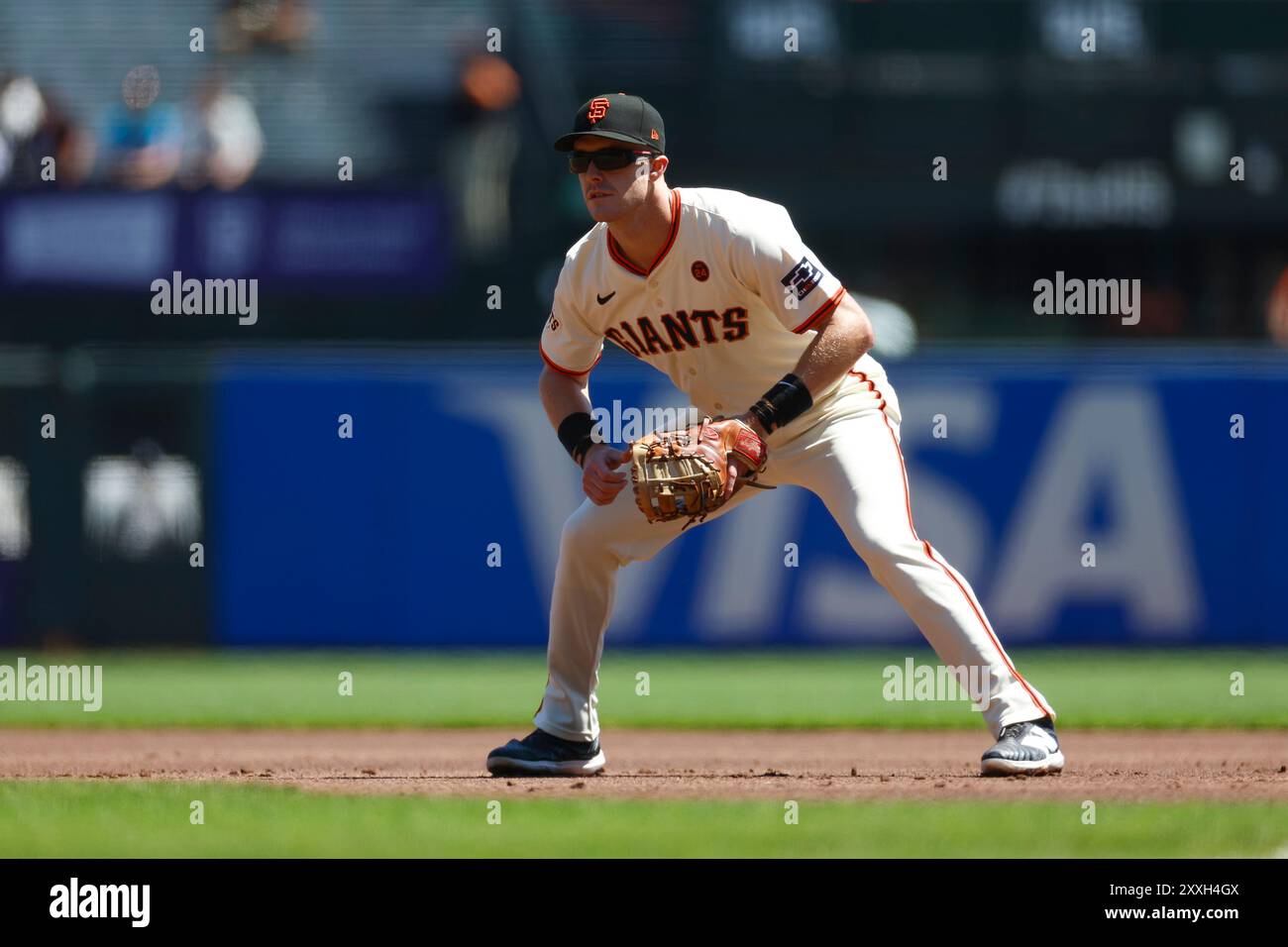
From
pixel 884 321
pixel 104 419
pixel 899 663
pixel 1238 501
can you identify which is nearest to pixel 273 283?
pixel 104 419

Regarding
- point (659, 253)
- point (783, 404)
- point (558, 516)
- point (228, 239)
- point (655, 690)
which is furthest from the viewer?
point (228, 239)

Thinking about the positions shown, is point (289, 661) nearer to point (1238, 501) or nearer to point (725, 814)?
point (1238, 501)

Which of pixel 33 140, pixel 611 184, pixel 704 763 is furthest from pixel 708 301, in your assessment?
pixel 33 140

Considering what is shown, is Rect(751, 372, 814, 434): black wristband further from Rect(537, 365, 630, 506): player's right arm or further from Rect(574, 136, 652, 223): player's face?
Rect(574, 136, 652, 223): player's face

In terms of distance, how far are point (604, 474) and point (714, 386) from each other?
523 millimetres

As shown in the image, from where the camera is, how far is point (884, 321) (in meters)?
12.7

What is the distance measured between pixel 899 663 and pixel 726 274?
5.50m

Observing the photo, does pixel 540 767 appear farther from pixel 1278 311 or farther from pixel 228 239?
pixel 1278 311

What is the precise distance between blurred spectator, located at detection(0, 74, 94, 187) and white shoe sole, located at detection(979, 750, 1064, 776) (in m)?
9.61

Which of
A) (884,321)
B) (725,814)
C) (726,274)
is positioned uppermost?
(884,321)

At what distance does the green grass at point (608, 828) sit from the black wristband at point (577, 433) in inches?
41.8

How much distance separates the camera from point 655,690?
9.49m

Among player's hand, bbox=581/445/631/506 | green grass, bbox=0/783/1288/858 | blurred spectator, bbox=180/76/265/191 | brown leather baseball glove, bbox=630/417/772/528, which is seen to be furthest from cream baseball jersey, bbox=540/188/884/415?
blurred spectator, bbox=180/76/265/191

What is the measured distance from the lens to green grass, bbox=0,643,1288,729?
8.12 m
